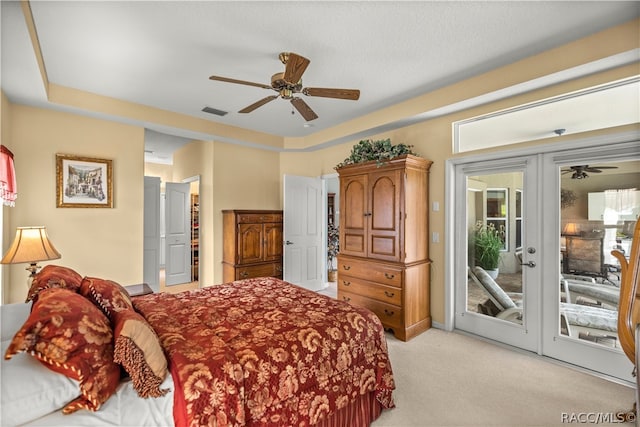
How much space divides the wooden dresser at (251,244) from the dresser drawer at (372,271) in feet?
4.63

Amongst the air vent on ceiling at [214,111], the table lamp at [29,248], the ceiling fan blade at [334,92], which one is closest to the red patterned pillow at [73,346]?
the table lamp at [29,248]

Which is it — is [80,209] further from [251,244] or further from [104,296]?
[104,296]

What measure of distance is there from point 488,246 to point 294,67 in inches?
112

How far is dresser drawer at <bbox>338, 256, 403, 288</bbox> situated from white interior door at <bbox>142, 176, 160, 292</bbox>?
11.4 ft

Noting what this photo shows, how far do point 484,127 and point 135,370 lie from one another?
3733mm

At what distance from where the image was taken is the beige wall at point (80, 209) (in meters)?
Answer: 3.17

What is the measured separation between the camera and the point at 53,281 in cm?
161

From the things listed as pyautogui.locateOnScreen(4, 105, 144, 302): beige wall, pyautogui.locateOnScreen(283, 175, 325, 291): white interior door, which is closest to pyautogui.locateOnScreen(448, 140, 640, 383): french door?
pyautogui.locateOnScreen(283, 175, 325, 291): white interior door

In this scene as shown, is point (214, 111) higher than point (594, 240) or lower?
higher

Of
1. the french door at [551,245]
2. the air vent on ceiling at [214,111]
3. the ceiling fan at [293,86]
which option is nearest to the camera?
the ceiling fan at [293,86]

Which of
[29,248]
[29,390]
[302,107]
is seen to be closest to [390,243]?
[302,107]

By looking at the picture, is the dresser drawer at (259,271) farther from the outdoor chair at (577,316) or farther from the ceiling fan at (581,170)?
the ceiling fan at (581,170)

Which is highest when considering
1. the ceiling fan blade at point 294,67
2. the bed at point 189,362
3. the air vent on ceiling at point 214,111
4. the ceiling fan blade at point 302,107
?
the air vent on ceiling at point 214,111

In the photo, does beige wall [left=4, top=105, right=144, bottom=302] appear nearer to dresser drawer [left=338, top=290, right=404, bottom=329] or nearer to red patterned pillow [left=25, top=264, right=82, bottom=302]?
red patterned pillow [left=25, top=264, right=82, bottom=302]
